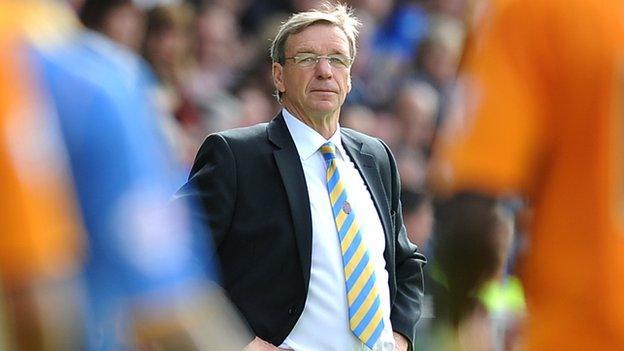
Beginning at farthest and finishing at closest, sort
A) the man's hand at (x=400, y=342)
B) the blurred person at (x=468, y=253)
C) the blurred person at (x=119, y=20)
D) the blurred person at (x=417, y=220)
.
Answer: the blurred person at (x=417, y=220)
the blurred person at (x=119, y=20)
the man's hand at (x=400, y=342)
the blurred person at (x=468, y=253)

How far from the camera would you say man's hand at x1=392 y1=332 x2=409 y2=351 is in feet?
17.2

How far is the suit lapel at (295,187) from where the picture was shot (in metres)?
4.94

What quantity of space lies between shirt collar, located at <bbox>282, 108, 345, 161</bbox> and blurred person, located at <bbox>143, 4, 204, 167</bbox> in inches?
105

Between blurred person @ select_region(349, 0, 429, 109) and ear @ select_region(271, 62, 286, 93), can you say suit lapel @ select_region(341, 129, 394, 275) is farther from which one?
blurred person @ select_region(349, 0, 429, 109)

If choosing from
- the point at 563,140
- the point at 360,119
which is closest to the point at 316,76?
the point at 563,140

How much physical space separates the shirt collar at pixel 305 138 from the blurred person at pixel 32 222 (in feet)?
10.5

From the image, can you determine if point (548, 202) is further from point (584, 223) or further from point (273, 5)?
point (273, 5)

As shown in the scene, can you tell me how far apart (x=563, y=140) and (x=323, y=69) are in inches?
105

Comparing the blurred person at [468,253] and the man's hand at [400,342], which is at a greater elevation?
the blurred person at [468,253]

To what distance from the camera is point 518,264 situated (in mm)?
2885

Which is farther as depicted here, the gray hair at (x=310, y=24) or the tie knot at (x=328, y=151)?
the gray hair at (x=310, y=24)

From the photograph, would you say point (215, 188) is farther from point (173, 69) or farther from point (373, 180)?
point (173, 69)

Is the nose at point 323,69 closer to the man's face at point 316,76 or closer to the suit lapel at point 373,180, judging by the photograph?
the man's face at point 316,76

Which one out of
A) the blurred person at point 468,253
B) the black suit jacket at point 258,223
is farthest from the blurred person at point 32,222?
the black suit jacket at point 258,223
